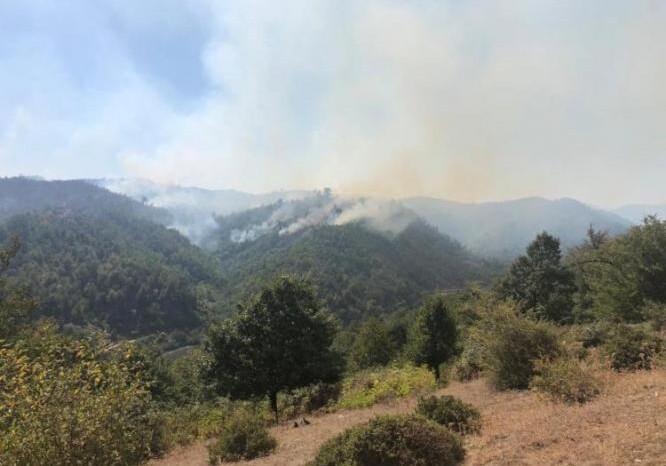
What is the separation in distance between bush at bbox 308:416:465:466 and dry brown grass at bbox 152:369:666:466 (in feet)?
1.45

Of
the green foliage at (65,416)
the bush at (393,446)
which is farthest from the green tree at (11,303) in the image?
the bush at (393,446)

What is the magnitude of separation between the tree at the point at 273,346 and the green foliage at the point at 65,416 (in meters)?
16.4

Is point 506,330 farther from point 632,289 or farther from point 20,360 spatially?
point 632,289

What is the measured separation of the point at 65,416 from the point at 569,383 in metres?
10.9

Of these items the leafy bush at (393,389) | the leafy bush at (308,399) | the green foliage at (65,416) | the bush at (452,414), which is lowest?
the leafy bush at (308,399)

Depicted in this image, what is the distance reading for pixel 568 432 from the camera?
30.1 feet

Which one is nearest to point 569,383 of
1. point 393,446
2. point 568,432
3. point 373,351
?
point 568,432

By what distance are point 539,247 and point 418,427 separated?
49.8 m

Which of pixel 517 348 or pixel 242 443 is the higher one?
pixel 517 348

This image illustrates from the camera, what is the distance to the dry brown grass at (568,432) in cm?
774

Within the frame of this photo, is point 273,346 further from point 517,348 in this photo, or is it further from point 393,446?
point 393,446

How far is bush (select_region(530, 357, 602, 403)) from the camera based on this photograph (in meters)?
12.3

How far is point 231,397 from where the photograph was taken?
24.8 meters

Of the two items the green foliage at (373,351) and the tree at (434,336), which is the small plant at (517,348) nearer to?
the tree at (434,336)
